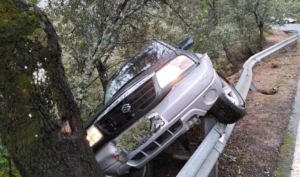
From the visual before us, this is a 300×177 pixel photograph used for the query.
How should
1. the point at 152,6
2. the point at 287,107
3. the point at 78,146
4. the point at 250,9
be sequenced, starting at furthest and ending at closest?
1. the point at 250,9
2. the point at 152,6
3. the point at 287,107
4. the point at 78,146

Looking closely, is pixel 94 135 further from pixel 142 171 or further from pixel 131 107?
pixel 142 171

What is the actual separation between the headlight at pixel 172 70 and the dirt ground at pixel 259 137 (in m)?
1.15

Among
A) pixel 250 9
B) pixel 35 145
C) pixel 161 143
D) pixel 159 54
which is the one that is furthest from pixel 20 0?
pixel 250 9

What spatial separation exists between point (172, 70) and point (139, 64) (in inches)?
35.1

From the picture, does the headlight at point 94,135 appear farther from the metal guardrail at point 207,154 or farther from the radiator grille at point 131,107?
the metal guardrail at point 207,154

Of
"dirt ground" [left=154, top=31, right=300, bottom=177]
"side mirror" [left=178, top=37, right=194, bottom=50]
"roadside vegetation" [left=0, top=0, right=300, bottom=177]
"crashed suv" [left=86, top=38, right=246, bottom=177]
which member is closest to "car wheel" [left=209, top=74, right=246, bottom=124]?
"crashed suv" [left=86, top=38, right=246, bottom=177]

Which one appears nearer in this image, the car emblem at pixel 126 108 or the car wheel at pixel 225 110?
the car emblem at pixel 126 108

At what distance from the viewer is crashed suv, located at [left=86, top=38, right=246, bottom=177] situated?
3561 mm

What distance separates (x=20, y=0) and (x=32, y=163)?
1154 millimetres

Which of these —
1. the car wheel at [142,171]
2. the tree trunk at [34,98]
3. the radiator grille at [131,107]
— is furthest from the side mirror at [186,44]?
the tree trunk at [34,98]

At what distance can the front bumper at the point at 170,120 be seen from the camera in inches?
140

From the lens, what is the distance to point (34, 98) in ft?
7.00

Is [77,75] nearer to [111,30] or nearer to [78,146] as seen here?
[111,30]

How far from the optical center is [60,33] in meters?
7.27
